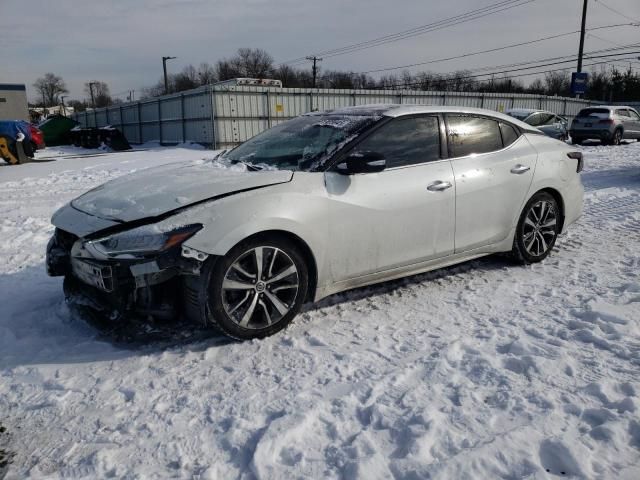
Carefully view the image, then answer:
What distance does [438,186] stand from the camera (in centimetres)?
390

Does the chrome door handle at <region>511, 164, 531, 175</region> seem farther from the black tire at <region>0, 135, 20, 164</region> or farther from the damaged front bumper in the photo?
the black tire at <region>0, 135, 20, 164</region>

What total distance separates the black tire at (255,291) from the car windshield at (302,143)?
699 mm

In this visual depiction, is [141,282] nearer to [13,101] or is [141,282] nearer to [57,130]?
[57,130]

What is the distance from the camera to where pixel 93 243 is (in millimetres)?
3047

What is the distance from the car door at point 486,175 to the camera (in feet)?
13.5

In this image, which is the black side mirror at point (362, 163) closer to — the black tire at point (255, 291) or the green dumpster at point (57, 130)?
the black tire at point (255, 291)

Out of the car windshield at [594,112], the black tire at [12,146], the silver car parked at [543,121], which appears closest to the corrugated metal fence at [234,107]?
the black tire at [12,146]

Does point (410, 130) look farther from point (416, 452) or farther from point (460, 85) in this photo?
point (460, 85)

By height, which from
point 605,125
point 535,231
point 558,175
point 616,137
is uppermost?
point 605,125

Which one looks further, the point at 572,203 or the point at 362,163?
the point at 572,203

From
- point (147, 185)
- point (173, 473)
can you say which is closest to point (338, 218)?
point (147, 185)

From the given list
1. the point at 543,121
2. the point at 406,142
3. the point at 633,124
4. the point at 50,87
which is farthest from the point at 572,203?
the point at 50,87

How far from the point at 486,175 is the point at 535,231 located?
97 cm

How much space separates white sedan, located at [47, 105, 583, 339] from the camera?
303 centimetres
